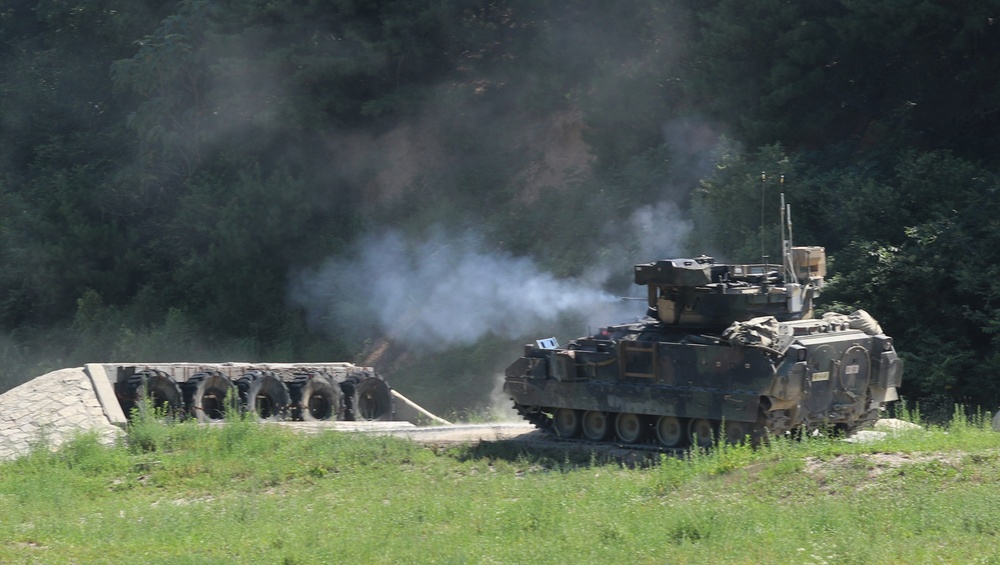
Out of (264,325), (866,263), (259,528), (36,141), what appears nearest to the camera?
(259,528)

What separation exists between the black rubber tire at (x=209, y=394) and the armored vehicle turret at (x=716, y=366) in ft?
15.7

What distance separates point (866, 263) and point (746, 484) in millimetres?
11903

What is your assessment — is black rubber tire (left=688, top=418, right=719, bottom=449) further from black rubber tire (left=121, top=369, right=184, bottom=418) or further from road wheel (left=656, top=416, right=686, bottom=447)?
black rubber tire (left=121, top=369, right=184, bottom=418)

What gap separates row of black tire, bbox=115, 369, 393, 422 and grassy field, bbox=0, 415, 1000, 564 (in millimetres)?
2505

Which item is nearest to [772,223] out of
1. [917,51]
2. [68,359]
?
[917,51]


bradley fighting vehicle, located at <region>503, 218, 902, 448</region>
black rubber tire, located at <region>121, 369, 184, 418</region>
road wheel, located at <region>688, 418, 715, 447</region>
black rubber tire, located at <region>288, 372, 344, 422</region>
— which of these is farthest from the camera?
black rubber tire, located at <region>288, 372, 344, 422</region>

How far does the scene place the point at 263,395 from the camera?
20.6m

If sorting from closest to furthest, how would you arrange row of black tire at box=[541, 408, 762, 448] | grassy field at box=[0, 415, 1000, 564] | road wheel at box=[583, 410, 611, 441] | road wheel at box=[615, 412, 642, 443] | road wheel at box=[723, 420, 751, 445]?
grassy field at box=[0, 415, 1000, 564] → road wheel at box=[723, 420, 751, 445] → row of black tire at box=[541, 408, 762, 448] → road wheel at box=[615, 412, 642, 443] → road wheel at box=[583, 410, 611, 441]

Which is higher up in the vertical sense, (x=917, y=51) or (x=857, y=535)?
(x=917, y=51)

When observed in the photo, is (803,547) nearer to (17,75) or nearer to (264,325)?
(264,325)

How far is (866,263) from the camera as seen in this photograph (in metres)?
23.8

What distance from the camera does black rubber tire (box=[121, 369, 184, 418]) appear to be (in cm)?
1967

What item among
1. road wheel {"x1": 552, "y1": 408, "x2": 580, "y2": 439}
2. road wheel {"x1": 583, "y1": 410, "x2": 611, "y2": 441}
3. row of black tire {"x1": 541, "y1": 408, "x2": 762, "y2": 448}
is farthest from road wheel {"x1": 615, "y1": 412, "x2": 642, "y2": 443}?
road wheel {"x1": 552, "y1": 408, "x2": 580, "y2": 439}

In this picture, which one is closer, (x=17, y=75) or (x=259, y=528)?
(x=259, y=528)
